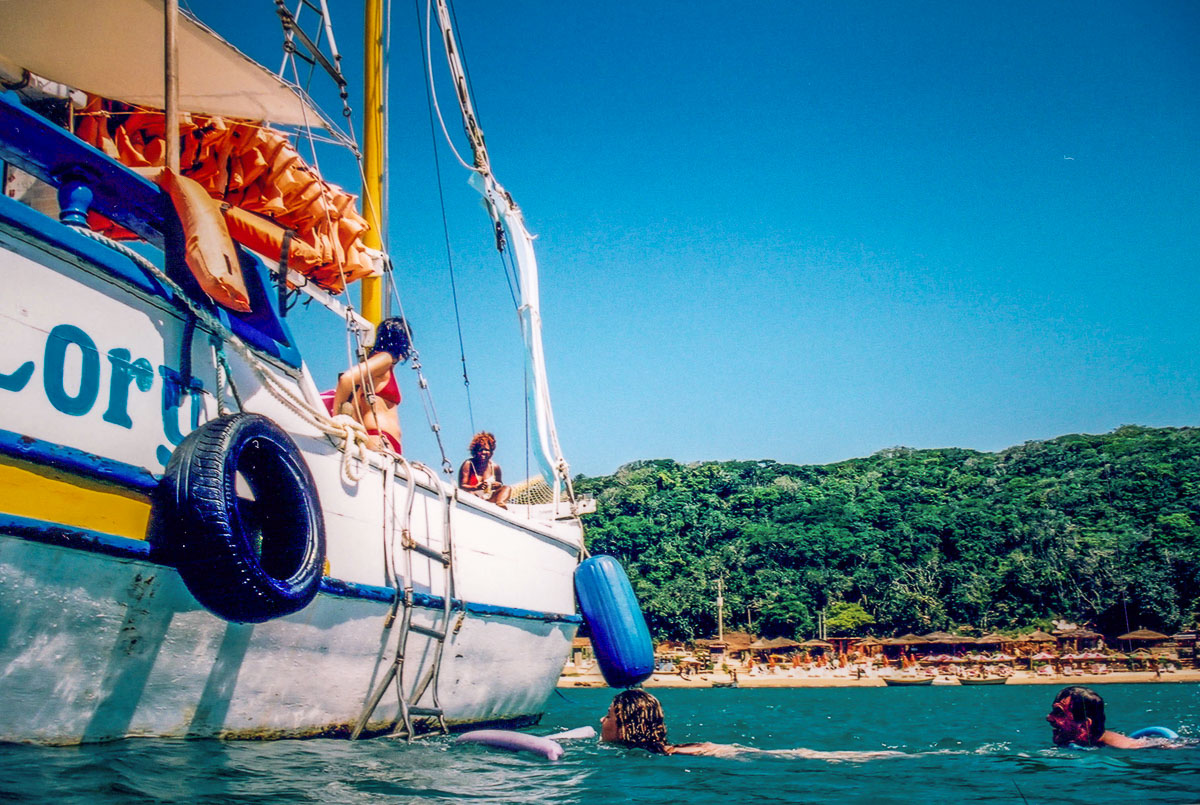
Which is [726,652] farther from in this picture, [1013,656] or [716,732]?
[716,732]

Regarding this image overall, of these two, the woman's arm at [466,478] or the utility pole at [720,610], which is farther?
the utility pole at [720,610]

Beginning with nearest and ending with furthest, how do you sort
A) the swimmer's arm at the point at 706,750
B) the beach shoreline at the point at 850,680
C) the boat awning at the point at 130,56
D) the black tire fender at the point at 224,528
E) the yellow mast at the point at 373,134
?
the black tire fender at the point at 224,528, the boat awning at the point at 130,56, the swimmer's arm at the point at 706,750, the yellow mast at the point at 373,134, the beach shoreline at the point at 850,680

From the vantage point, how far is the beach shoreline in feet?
104

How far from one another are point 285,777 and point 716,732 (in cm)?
879

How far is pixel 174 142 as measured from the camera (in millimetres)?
4605

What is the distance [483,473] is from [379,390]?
2.13 meters

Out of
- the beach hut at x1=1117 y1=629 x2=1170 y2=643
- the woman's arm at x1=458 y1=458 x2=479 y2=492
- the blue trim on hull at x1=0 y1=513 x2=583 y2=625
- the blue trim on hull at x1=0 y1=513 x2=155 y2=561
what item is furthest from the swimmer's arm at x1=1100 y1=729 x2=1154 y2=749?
the beach hut at x1=1117 y1=629 x2=1170 y2=643

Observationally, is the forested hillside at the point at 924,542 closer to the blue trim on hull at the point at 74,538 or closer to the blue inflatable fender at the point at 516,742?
the blue inflatable fender at the point at 516,742

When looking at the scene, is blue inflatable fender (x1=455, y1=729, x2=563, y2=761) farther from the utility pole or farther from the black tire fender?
the utility pole

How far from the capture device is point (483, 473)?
348 inches

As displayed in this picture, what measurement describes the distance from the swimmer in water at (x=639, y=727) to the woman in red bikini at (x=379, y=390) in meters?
2.78

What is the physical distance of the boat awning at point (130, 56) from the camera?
547cm

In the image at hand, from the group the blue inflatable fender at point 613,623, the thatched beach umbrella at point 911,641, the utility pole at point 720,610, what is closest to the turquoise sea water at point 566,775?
the blue inflatable fender at point 613,623

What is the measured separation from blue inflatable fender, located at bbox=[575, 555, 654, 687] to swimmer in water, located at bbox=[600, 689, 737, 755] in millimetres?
Result: 1197
